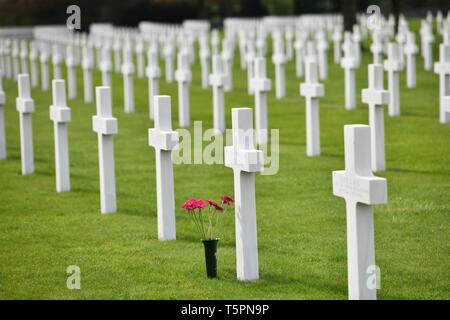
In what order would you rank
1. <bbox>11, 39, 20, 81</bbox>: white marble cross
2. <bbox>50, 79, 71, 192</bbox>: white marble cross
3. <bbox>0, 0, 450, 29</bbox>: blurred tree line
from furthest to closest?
<bbox>0, 0, 450, 29</bbox>: blurred tree line → <bbox>11, 39, 20, 81</bbox>: white marble cross → <bbox>50, 79, 71, 192</bbox>: white marble cross

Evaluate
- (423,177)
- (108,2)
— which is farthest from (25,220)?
(108,2)

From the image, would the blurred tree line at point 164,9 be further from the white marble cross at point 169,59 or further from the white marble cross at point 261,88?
the white marble cross at point 261,88

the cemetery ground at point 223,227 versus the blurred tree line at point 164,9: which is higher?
the blurred tree line at point 164,9

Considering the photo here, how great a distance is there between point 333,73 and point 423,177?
12.9 meters

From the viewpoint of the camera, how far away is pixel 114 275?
8.08 metres

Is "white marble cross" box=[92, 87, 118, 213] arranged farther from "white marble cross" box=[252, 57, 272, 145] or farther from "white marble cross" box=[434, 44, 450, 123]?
"white marble cross" box=[434, 44, 450, 123]

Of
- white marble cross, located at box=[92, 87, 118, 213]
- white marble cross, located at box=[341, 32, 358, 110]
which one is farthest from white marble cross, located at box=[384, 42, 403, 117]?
white marble cross, located at box=[92, 87, 118, 213]

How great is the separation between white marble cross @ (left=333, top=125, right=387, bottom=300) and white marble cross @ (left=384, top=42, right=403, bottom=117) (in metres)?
9.87

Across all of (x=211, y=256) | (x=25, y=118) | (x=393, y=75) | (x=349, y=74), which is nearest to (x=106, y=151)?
(x=25, y=118)

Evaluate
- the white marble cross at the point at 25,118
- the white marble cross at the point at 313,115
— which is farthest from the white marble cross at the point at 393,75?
the white marble cross at the point at 25,118

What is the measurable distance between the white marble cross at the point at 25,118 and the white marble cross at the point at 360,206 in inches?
275

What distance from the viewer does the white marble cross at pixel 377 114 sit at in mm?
12352

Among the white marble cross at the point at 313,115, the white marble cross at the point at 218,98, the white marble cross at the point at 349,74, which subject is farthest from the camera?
the white marble cross at the point at 349,74

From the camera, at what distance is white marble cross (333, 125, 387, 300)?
21.4ft
